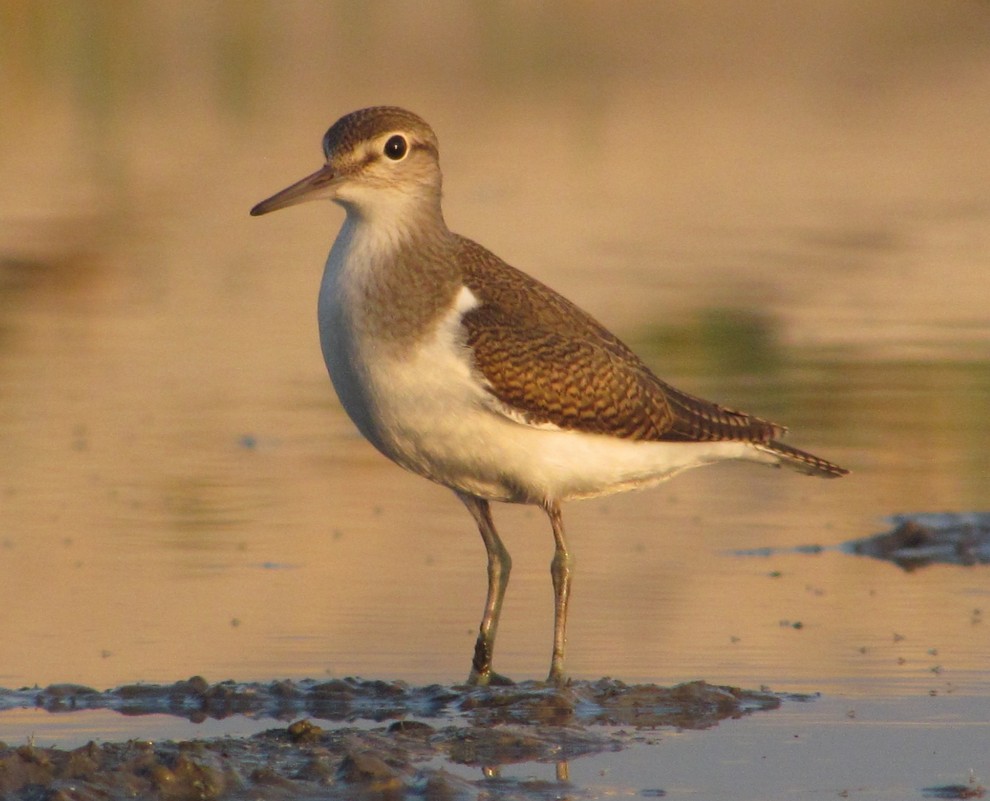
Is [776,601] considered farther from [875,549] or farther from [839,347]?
Result: [839,347]

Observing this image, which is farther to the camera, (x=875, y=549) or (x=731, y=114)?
(x=731, y=114)

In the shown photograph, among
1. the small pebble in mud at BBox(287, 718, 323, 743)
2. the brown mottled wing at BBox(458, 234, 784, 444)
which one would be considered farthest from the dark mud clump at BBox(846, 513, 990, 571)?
the small pebble in mud at BBox(287, 718, 323, 743)

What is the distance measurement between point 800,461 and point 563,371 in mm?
1308

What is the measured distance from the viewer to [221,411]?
41.1ft

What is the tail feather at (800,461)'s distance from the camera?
8977mm

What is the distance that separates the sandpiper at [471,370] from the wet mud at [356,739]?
45cm

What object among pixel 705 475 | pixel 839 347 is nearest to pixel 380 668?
pixel 705 475

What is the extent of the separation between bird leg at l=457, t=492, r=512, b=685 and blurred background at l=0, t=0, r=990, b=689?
0.41ft

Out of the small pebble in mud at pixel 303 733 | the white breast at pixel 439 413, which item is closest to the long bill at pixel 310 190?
the white breast at pixel 439 413

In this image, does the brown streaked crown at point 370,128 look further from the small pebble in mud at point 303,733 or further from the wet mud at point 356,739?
the small pebble in mud at point 303,733

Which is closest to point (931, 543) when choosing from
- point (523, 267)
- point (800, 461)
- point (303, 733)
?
point (800, 461)

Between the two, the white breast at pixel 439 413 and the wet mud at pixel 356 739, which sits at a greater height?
the white breast at pixel 439 413

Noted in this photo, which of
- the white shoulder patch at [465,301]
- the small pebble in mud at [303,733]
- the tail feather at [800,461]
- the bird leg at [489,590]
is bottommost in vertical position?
the small pebble in mud at [303,733]

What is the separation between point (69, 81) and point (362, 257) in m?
20.6
